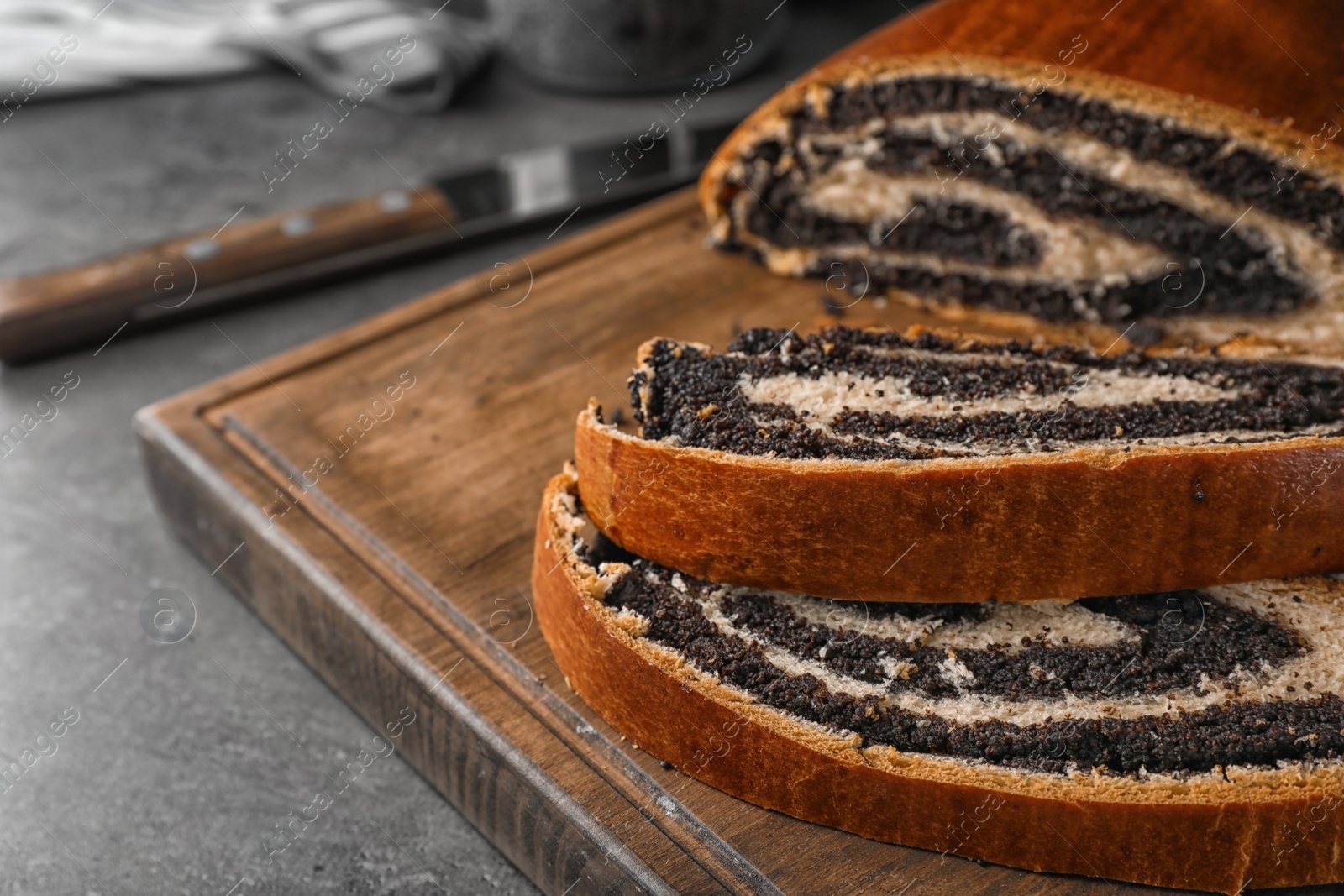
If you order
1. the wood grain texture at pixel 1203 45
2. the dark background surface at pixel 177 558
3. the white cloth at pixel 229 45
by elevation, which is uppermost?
the wood grain texture at pixel 1203 45

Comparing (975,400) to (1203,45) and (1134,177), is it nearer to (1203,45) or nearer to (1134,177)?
(1134,177)

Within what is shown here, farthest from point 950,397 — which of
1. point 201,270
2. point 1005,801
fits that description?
point 201,270

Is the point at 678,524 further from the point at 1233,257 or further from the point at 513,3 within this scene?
the point at 513,3

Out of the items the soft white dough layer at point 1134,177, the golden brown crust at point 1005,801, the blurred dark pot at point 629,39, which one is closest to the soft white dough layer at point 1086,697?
the golden brown crust at point 1005,801

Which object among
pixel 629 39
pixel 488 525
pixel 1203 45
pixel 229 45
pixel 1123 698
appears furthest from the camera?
pixel 229 45

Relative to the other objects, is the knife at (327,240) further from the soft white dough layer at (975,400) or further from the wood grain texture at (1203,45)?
the soft white dough layer at (975,400)

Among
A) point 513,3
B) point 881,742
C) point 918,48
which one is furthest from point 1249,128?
point 513,3
